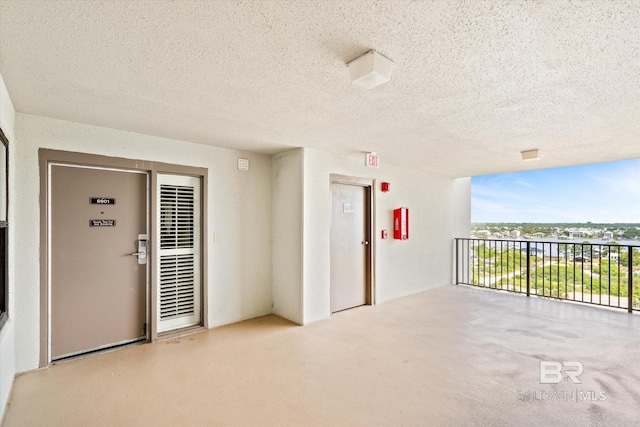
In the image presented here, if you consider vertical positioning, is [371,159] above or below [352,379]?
above

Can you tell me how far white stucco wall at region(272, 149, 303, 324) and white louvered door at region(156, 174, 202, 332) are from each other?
1063 mm

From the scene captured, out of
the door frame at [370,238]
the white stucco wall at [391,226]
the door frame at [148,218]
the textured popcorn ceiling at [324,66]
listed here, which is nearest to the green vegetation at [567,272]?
the white stucco wall at [391,226]

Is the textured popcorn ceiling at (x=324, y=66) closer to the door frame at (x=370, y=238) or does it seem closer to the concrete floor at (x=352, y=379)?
the door frame at (x=370, y=238)

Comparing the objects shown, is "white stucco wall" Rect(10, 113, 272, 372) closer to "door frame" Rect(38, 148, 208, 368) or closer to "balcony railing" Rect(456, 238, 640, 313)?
"door frame" Rect(38, 148, 208, 368)

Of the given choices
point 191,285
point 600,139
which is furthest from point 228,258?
point 600,139

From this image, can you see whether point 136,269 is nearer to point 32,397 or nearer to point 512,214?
point 32,397

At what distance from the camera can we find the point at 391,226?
518 cm

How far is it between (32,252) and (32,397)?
1201 millimetres

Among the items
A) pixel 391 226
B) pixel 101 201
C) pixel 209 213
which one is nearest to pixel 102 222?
pixel 101 201

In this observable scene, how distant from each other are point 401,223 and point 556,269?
2915mm

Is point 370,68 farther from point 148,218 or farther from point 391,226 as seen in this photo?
point 391,226

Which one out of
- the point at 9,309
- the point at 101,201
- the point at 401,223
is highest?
the point at 101,201

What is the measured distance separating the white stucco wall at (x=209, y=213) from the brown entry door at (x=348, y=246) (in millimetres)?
974

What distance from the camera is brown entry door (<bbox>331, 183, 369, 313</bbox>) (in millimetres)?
4480
